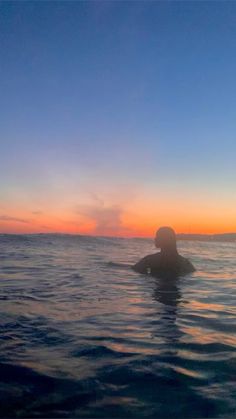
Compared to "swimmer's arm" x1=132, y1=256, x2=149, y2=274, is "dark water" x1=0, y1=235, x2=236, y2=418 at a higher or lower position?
lower

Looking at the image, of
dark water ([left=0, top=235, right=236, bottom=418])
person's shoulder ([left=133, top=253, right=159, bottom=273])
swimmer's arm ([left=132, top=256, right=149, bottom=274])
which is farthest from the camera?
swimmer's arm ([left=132, top=256, right=149, bottom=274])

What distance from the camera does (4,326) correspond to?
6227 mm

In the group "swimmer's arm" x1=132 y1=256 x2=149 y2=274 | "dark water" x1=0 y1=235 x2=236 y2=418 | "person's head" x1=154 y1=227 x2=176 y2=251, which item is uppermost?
"person's head" x1=154 y1=227 x2=176 y2=251

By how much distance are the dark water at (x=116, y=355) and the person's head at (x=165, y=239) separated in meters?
3.62

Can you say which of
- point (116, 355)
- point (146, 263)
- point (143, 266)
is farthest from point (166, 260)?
point (116, 355)

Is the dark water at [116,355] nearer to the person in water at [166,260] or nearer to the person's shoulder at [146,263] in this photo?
the person in water at [166,260]

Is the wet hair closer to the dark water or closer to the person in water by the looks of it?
the person in water

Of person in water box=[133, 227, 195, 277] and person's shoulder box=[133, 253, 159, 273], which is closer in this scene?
person in water box=[133, 227, 195, 277]

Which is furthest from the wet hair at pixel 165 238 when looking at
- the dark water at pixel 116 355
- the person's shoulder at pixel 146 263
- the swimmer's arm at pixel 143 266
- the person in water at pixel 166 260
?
the dark water at pixel 116 355

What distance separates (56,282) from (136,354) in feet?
23.8

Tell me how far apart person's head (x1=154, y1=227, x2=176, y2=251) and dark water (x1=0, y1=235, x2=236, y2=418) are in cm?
362

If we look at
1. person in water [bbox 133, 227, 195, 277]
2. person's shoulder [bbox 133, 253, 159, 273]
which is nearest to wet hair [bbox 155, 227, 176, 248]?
person in water [bbox 133, 227, 195, 277]

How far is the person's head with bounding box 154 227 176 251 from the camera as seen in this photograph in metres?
13.2

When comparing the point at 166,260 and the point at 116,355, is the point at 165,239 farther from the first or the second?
the point at 116,355
